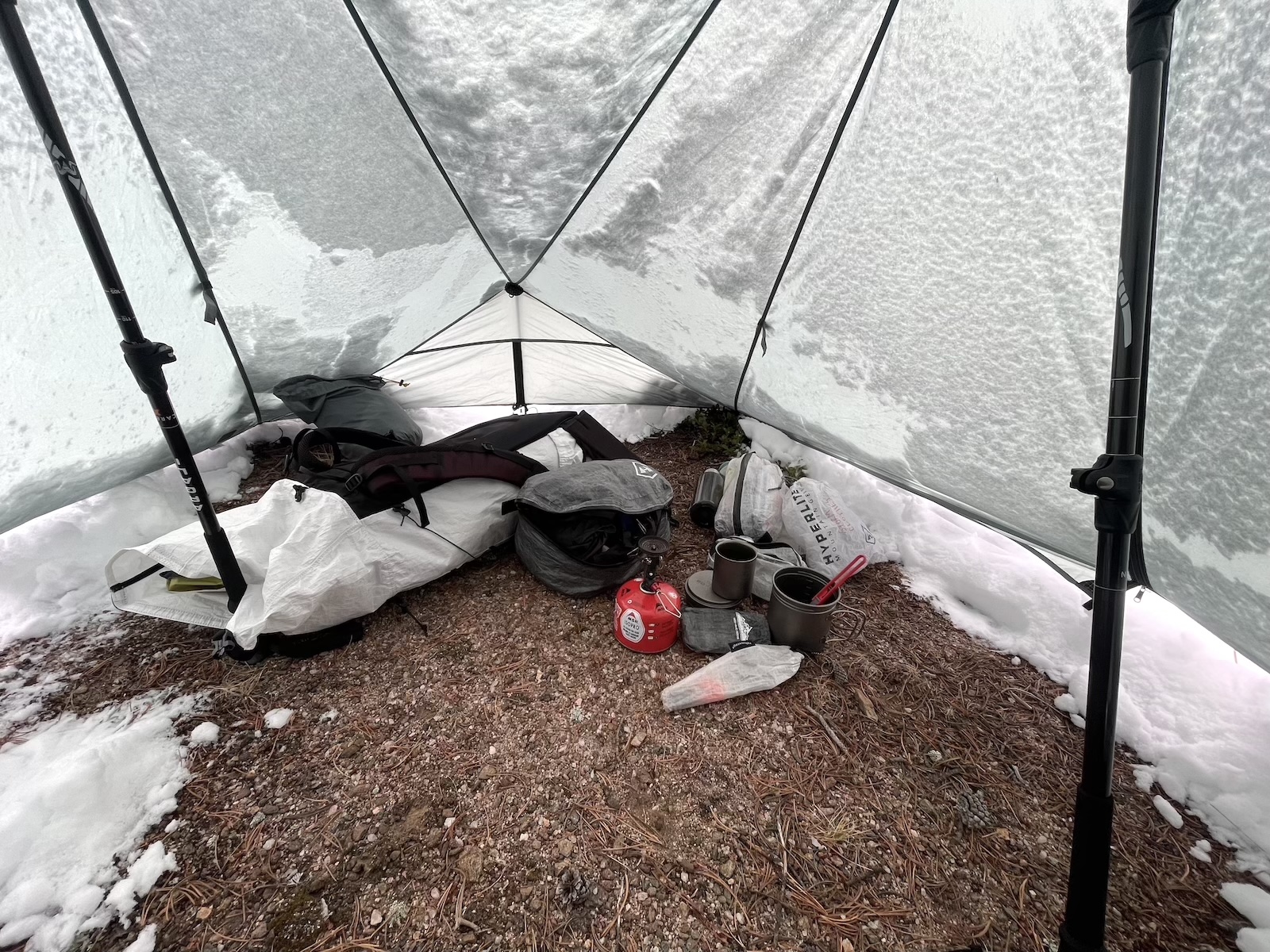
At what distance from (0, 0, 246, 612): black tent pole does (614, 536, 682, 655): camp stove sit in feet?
4.71

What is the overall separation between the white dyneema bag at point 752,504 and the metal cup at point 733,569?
1.42ft

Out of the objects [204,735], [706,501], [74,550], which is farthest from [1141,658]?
[74,550]

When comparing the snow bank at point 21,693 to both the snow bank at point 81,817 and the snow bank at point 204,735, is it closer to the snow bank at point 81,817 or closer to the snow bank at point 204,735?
the snow bank at point 81,817

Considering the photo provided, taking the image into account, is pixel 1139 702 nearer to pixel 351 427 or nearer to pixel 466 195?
pixel 466 195

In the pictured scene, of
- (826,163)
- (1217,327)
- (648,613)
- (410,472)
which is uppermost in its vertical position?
(826,163)

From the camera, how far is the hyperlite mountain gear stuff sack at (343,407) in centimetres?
318

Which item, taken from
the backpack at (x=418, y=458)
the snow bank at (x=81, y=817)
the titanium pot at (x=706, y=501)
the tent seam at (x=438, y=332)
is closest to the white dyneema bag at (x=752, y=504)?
the titanium pot at (x=706, y=501)

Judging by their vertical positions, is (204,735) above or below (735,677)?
above

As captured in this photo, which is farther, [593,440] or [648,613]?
[593,440]

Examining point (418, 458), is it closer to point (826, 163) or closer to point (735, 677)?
point (735, 677)

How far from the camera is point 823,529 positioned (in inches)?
103

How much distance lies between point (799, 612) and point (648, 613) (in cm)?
59

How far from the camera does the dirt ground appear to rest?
1.30m

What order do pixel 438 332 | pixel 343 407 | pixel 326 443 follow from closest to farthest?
1. pixel 326 443
2. pixel 343 407
3. pixel 438 332
